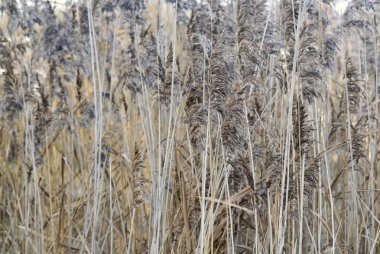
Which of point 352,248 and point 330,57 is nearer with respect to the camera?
point 330,57

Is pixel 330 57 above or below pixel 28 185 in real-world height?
above

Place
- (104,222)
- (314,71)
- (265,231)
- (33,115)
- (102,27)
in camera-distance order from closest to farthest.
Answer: (314,71) → (265,231) → (33,115) → (104,222) → (102,27)

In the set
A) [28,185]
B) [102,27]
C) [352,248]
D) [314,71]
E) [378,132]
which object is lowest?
[352,248]

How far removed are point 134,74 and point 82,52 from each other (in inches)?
22.9

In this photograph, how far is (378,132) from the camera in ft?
8.39

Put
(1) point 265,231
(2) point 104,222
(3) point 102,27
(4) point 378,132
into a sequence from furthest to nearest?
1. (3) point 102,27
2. (2) point 104,222
3. (4) point 378,132
4. (1) point 265,231

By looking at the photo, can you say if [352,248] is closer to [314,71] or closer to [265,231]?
[265,231]

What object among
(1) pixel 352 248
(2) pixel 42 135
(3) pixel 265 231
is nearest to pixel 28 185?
(2) pixel 42 135

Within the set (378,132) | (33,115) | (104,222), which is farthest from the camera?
(104,222)

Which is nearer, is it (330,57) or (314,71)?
(314,71)

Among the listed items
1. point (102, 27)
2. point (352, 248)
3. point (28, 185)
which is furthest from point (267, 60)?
point (102, 27)

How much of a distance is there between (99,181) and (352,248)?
3.35 ft

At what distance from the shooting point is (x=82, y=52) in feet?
9.20

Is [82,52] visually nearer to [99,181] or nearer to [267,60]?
[99,181]
